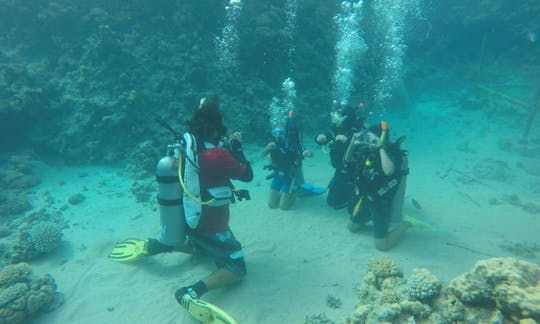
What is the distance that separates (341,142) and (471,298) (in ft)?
13.9

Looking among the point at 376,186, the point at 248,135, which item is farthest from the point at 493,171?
the point at 248,135

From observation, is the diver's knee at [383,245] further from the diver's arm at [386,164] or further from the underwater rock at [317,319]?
the underwater rock at [317,319]

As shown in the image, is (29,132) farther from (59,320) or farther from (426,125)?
(426,125)

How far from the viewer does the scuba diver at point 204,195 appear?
4.05 metres

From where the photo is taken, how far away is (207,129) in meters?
4.28

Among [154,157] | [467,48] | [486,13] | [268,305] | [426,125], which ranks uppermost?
[486,13]

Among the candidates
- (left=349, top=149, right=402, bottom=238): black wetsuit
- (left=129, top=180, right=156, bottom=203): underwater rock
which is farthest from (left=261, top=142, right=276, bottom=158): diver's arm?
(left=129, top=180, right=156, bottom=203): underwater rock

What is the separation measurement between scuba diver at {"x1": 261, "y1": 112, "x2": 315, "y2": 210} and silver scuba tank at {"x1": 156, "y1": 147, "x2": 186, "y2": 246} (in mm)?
2814

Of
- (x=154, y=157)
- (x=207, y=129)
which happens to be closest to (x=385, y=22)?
(x=154, y=157)

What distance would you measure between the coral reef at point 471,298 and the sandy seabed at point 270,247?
51.8 inches

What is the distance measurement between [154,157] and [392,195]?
23.8 feet

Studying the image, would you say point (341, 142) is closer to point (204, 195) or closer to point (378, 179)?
point (378, 179)

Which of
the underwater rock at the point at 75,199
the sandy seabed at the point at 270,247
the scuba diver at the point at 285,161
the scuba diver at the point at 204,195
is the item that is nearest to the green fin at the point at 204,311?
the scuba diver at the point at 204,195

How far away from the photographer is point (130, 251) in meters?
5.61
